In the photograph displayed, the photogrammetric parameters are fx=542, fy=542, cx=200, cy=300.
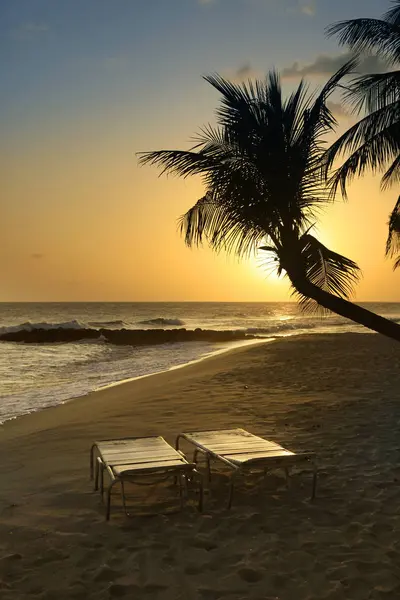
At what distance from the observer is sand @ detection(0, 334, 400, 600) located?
166 inches

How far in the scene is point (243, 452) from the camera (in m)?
6.04

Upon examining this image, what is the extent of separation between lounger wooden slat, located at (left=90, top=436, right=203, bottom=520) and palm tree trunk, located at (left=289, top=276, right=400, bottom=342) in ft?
6.76

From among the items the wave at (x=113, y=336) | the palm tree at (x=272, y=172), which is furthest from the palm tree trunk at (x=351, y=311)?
the wave at (x=113, y=336)

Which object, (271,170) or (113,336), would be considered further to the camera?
(113,336)

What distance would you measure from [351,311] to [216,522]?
8.07 feet

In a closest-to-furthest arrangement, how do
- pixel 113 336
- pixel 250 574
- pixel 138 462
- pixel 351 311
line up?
pixel 250 574
pixel 351 311
pixel 138 462
pixel 113 336

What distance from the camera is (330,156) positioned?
732 centimetres

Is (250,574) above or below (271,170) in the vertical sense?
below

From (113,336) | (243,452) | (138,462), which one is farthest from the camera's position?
(113,336)

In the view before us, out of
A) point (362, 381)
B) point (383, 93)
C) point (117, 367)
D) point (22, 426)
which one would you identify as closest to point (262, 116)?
point (383, 93)

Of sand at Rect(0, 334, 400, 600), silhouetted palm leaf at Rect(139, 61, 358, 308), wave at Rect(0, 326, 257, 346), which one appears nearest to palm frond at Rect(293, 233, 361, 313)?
silhouetted palm leaf at Rect(139, 61, 358, 308)

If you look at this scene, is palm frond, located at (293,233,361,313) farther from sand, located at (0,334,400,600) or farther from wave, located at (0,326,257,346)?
wave, located at (0,326,257,346)

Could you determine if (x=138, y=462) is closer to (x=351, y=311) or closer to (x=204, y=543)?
(x=204, y=543)

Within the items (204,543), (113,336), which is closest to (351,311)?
(204,543)
